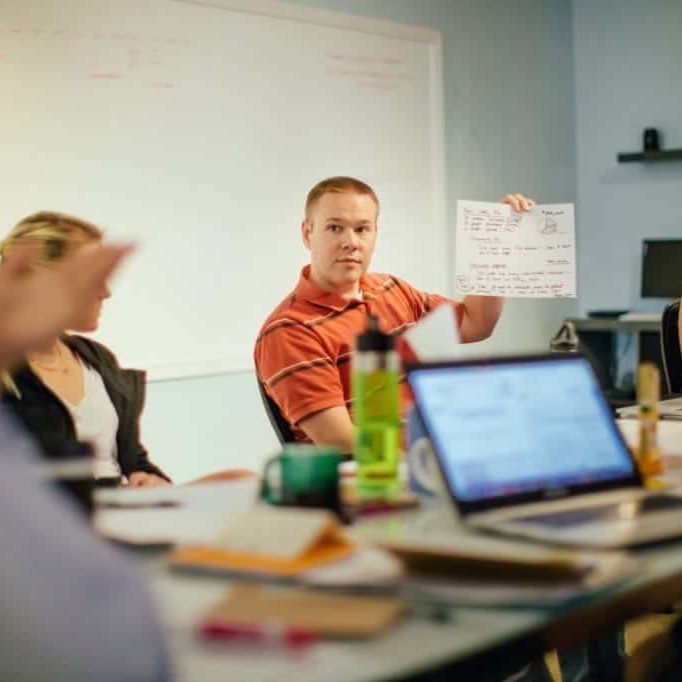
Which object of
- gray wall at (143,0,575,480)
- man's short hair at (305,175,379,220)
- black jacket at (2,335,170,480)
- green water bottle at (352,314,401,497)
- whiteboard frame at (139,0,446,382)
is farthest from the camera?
gray wall at (143,0,575,480)

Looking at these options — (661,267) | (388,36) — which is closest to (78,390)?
(388,36)

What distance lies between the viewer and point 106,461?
253 cm

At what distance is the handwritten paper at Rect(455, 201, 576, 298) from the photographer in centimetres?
261

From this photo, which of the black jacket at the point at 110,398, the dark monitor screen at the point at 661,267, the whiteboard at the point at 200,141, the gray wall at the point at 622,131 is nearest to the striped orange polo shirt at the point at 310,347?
the black jacket at the point at 110,398

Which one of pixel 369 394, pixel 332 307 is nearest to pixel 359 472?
pixel 369 394

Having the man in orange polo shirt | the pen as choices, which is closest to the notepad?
the pen

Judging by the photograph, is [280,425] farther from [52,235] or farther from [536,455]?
[536,455]

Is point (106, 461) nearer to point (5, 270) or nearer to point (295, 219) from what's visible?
point (5, 270)

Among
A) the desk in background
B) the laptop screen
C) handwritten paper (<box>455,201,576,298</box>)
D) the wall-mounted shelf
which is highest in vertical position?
the wall-mounted shelf

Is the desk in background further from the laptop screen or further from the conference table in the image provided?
the conference table

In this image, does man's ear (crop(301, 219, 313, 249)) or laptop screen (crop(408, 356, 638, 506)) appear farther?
man's ear (crop(301, 219, 313, 249))

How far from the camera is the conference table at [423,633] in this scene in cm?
107

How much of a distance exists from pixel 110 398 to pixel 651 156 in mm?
3768

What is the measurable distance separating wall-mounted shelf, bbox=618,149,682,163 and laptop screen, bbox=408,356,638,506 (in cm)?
410
